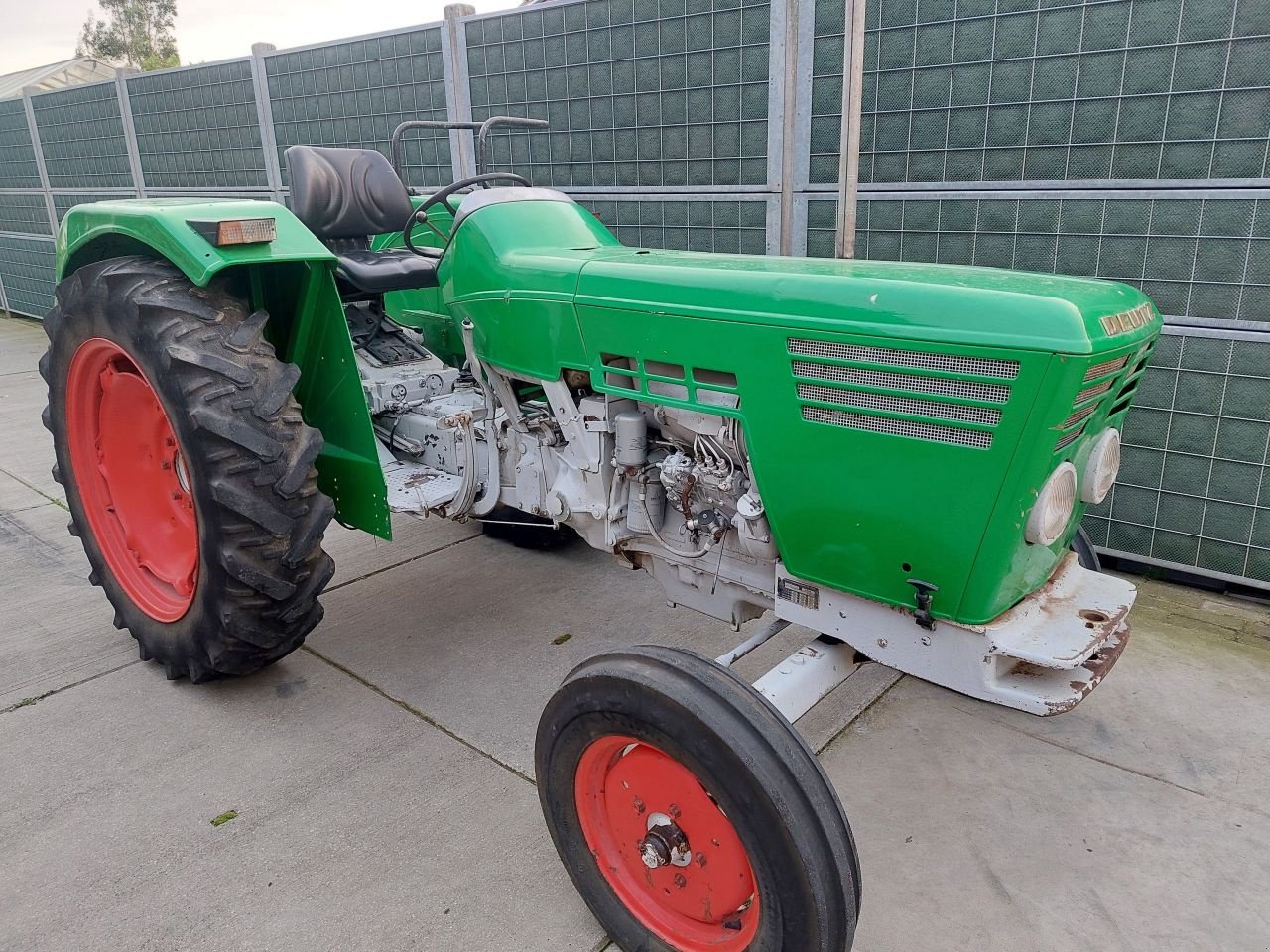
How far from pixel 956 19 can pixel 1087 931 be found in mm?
3143

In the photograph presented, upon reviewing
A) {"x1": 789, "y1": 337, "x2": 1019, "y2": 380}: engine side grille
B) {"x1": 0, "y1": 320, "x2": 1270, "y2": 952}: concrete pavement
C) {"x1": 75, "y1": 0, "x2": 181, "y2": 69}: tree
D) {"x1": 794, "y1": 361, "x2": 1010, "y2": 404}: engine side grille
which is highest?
{"x1": 75, "y1": 0, "x2": 181, "y2": 69}: tree

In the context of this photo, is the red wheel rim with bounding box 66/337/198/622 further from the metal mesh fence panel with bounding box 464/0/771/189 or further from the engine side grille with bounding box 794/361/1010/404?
the metal mesh fence panel with bounding box 464/0/771/189

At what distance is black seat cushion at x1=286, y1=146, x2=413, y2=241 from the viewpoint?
3.33m

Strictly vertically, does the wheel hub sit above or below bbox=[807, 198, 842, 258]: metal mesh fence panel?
below

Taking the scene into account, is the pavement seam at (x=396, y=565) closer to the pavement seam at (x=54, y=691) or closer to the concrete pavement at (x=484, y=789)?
the concrete pavement at (x=484, y=789)

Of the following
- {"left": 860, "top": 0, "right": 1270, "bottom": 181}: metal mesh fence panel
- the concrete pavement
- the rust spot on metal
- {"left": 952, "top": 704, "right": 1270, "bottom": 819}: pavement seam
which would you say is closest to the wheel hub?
the concrete pavement

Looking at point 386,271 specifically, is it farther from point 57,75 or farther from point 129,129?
point 57,75

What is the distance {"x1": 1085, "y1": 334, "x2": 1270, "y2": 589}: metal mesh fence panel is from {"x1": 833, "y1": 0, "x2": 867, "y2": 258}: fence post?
124cm

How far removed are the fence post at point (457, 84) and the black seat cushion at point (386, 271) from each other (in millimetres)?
2340

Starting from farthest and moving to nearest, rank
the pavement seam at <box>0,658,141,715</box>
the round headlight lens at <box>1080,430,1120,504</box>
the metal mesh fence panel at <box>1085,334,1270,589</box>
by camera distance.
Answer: the metal mesh fence panel at <box>1085,334,1270,589</box>
the pavement seam at <box>0,658,141,715</box>
the round headlight lens at <box>1080,430,1120,504</box>

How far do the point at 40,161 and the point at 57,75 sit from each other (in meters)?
6.32

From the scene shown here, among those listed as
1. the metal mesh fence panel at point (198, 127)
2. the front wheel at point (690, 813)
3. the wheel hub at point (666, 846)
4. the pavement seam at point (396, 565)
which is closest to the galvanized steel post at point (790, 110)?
the pavement seam at point (396, 565)

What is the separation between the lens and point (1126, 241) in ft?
10.9

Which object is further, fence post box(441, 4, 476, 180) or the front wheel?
fence post box(441, 4, 476, 180)
